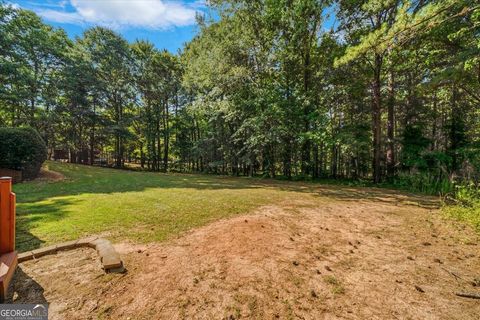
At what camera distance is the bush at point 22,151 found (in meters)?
7.66

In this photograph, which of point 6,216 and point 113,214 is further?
point 113,214

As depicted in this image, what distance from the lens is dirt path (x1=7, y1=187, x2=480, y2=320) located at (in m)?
1.78

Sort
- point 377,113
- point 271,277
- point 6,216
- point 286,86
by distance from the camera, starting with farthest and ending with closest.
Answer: point 286,86, point 377,113, point 271,277, point 6,216

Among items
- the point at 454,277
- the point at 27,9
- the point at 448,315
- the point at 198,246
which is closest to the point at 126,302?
the point at 198,246

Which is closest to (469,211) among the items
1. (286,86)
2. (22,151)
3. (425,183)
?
(425,183)

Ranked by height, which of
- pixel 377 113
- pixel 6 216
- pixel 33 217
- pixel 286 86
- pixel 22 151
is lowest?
pixel 33 217

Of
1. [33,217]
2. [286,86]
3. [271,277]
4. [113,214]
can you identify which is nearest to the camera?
[271,277]

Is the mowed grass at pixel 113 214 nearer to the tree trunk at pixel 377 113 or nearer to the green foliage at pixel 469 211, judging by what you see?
the green foliage at pixel 469 211

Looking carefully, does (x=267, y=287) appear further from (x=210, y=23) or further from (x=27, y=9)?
(x=27, y=9)

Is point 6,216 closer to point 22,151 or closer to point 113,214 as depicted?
point 113,214

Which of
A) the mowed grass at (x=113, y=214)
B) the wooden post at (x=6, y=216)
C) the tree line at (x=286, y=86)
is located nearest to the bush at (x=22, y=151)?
the mowed grass at (x=113, y=214)

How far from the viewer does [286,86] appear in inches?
495

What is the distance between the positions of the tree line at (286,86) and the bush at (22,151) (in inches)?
289

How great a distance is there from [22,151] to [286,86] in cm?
1180
